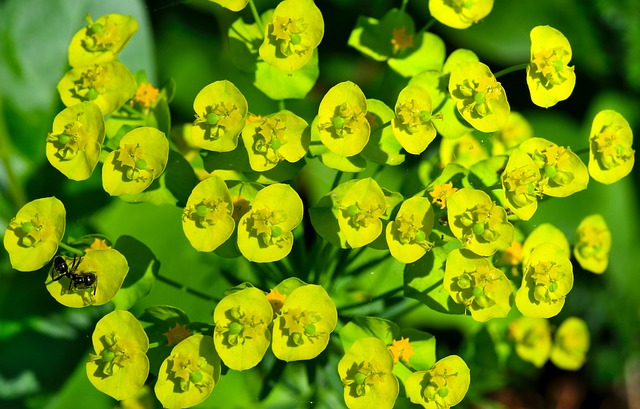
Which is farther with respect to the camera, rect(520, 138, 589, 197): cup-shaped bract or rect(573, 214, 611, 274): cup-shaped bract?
rect(573, 214, 611, 274): cup-shaped bract

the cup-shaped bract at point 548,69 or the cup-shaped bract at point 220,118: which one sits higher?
the cup-shaped bract at point 548,69

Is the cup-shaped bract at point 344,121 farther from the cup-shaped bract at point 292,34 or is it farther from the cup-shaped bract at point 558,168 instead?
the cup-shaped bract at point 558,168

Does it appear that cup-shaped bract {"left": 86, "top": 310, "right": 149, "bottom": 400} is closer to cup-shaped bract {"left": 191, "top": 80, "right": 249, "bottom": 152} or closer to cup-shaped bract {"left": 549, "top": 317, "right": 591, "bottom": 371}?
cup-shaped bract {"left": 191, "top": 80, "right": 249, "bottom": 152}

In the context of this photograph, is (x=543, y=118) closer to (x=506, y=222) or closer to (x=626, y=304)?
(x=626, y=304)

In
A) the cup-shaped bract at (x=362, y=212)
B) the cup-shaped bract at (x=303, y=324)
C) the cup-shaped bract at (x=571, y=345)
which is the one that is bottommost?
the cup-shaped bract at (x=571, y=345)

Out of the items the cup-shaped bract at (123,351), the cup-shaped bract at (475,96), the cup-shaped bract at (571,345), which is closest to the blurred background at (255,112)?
the cup-shaped bract at (571,345)

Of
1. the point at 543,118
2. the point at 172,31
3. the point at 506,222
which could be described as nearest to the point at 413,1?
the point at 543,118

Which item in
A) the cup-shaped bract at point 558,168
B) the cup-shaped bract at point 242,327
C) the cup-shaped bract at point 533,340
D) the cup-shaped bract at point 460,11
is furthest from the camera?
the cup-shaped bract at point 533,340

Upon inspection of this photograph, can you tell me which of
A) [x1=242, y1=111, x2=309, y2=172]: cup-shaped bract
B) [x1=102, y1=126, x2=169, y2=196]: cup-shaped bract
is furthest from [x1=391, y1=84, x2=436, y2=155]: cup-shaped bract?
[x1=102, y1=126, x2=169, y2=196]: cup-shaped bract
